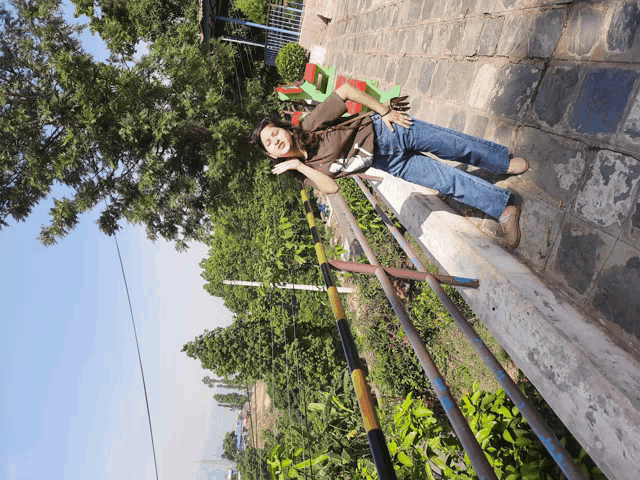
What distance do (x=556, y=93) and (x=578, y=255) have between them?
953mm

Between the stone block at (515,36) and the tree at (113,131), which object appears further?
the tree at (113,131)

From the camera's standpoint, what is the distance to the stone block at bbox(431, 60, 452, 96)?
12.5ft

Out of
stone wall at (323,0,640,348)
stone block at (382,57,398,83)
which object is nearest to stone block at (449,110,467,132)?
stone wall at (323,0,640,348)

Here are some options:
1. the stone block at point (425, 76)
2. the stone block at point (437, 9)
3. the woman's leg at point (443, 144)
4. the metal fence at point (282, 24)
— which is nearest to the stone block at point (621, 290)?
the woman's leg at point (443, 144)

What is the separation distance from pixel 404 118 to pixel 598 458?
2008 millimetres

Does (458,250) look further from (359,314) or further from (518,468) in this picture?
(359,314)

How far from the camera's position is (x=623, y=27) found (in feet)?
6.27

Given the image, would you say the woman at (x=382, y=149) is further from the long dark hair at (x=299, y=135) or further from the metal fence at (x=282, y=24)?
the metal fence at (x=282, y=24)

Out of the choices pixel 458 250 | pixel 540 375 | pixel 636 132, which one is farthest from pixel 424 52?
pixel 540 375

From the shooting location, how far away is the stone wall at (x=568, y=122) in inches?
73.0

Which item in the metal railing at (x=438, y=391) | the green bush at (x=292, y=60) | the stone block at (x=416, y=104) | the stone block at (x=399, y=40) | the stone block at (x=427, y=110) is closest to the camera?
the metal railing at (x=438, y=391)

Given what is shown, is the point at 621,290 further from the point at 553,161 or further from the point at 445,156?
the point at 445,156

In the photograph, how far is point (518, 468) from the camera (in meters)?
2.23

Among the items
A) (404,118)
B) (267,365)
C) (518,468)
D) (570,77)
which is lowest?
(267,365)
